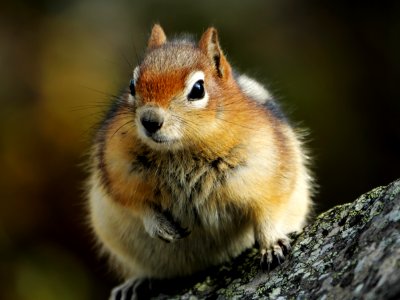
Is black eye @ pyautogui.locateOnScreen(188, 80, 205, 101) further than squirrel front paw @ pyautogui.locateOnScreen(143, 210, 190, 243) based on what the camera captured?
No

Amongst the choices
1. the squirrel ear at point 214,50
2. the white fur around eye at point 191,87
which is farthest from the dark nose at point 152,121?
the squirrel ear at point 214,50

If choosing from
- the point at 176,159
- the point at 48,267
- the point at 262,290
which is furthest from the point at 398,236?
the point at 48,267

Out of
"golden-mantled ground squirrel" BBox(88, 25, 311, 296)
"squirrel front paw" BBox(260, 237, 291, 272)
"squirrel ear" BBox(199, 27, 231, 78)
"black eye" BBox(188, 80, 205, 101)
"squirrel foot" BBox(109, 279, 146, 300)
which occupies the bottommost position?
"squirrel foot" BBox(109, 279, 146, 300)

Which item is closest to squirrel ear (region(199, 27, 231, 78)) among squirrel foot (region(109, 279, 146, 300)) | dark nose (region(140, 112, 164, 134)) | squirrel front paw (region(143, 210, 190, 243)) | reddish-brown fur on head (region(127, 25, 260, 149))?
reddish-brown fur on head (region(127, 25, 260, 149))

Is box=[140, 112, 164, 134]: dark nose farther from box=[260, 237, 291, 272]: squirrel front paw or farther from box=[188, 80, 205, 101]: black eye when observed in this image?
box=[260, 237, 291, 272]: squirrel front paw

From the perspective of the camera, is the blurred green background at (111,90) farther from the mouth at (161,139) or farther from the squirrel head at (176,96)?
the mouth at (161,139)

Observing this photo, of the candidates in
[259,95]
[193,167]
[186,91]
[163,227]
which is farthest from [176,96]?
[259,95]
